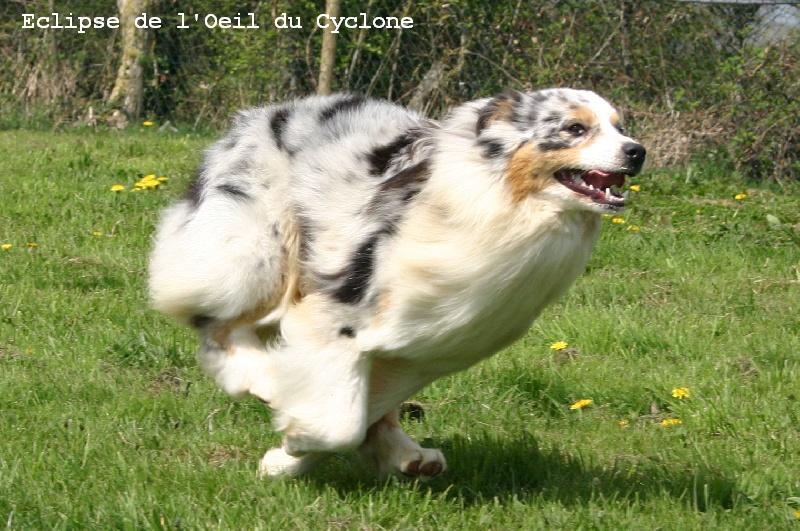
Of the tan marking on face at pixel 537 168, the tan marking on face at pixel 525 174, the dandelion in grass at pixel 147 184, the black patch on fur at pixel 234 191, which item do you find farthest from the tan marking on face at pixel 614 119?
the dandelion in grass at pixel 147 184

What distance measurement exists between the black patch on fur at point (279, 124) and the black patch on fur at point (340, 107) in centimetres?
14

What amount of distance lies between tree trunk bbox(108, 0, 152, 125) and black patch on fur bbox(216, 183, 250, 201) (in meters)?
7.97

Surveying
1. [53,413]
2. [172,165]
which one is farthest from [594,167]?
[172,165]

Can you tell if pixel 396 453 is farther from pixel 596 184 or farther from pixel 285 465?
pixel 596 184

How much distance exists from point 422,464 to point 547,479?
47 cm

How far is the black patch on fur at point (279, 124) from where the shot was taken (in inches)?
196

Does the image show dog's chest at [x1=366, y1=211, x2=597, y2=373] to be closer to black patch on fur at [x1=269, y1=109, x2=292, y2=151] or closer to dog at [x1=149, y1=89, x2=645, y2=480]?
dog at [x1=149, y1=89, x2=645, y2=480]

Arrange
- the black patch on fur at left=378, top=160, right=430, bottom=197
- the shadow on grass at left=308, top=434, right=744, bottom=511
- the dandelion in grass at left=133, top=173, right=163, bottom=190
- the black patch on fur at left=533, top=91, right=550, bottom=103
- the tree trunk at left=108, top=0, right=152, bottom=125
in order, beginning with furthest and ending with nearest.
→ the tree trunk at left=108, top=0, right=152, bottom=125 → the dandelion in grass at left=133, top=173, right=163, bottom=190 → the shadow on grass at left=308, top=434, right=744, bottom=511 → the black patch on fur at left=378, top=160, right=430, bottom=197 → the black patch on fur at left=533, top=91, right=550, bottom=103

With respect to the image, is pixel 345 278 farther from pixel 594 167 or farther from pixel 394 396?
pixel 594 167

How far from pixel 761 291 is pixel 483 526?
3504 millimetres

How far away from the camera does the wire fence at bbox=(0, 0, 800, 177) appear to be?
36.0 feet

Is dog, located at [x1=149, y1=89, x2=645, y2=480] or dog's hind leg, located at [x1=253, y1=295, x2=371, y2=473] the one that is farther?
dog's hind leg, located at [x1=253, y1=295, x2=371, y2=473]

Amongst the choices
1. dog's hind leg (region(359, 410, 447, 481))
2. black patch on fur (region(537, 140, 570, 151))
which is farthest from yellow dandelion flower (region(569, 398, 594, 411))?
black patch on fur (region(537, 140, 570, 151))

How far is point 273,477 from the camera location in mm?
4613
